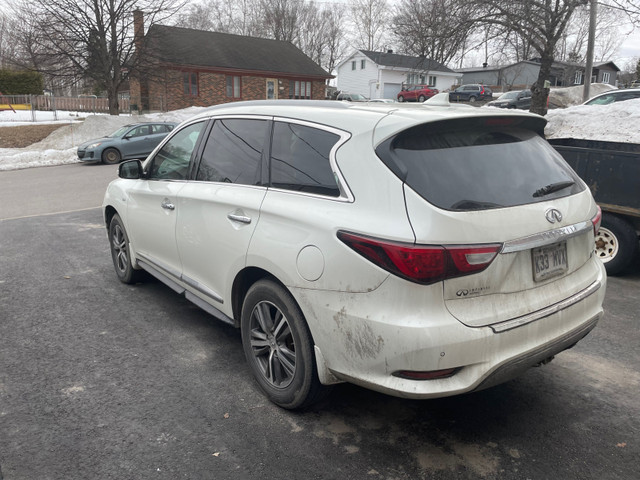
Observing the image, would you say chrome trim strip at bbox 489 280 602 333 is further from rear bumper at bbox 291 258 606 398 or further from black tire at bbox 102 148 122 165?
black tire at bbox 102 148 122 165

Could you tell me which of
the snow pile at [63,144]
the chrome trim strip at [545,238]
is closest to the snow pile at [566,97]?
the snow pile at [63,144]

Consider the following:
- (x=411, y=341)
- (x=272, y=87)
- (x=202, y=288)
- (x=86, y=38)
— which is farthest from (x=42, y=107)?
(x=411, y=341)

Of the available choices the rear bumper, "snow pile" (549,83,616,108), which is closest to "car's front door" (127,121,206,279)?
the rear bumper

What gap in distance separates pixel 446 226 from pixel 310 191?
85 centimetres

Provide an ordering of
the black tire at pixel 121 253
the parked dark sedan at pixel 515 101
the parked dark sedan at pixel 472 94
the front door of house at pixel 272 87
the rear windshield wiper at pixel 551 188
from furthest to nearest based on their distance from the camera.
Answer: the parked dark sedan at pixel 472 94 → the front door of house at pixel 272 87 → the parked dark sedan at pixel 515 101 → the black tire at pixel 121 253 → the rear windshield wiper at pixel 551 188

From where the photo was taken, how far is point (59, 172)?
1697 centimetres

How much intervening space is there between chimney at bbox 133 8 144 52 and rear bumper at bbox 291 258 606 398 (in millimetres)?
29468

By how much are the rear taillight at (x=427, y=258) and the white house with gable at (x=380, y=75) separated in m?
56.9

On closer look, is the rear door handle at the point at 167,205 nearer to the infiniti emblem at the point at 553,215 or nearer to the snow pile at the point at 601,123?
the infiniti emblem at the point at 553,215

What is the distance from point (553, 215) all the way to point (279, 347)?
172cm

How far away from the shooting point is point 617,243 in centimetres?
580

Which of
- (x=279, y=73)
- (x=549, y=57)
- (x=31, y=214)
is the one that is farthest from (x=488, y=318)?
(x=279, y=73)

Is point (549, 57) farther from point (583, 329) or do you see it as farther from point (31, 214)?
point (583, 329)

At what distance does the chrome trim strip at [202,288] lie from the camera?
12.2 feet
